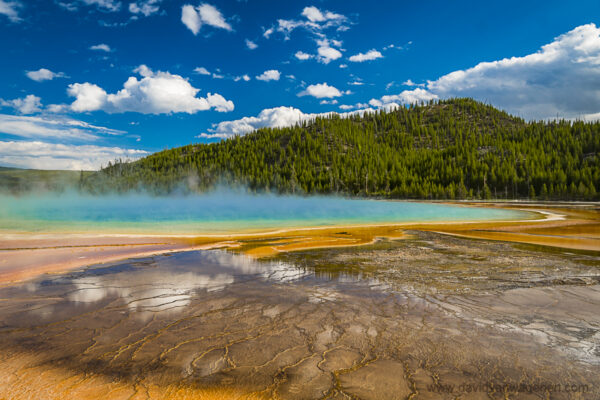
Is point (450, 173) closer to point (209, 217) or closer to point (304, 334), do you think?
point (209, 217)

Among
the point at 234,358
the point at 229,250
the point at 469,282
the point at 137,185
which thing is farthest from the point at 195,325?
the point at 137,185

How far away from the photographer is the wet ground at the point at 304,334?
440cm

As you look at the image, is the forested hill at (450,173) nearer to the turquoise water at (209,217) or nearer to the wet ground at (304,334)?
the turquoise water at (209,217)

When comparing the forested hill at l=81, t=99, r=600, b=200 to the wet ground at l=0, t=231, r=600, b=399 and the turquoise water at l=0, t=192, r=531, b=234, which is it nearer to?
the turquoise water at l=0, t=192, r=531, b=234

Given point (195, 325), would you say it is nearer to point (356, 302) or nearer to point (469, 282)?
point (356, 302)

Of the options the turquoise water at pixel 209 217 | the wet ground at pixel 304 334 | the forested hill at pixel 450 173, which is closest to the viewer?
the wet ground at pixel 304 334

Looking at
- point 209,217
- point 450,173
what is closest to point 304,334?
point 209,217

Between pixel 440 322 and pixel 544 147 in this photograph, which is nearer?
pixel 440 322

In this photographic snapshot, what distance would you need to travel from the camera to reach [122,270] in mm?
11234

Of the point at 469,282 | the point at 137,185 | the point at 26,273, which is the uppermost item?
the point at 137,185

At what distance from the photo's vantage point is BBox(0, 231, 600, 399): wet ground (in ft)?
14.4

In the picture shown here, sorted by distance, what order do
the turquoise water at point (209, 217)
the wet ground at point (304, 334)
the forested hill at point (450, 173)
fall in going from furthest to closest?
1. the forested hill at point (450, 173)
2. the turquoise water at point (209, 217)
3. the wet ground at point (304, 334)

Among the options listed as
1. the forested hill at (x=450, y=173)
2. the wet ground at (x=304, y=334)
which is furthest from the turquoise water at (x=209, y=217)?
the forested hill at (x=450, y=173)

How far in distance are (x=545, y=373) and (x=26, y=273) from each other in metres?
14.4
